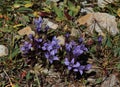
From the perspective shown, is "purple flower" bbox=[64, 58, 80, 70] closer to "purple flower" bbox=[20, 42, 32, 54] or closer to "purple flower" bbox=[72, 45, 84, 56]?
"purple flower" bbox=[72, 45, 84, 56]

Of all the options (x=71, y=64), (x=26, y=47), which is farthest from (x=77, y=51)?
(x=26, y=47)

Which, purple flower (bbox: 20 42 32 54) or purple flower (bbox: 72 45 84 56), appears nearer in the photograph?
purple flower (bbox: 72 45 84 56)

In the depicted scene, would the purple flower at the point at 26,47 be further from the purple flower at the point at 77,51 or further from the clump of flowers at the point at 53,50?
the purple flower at the point at 77,51

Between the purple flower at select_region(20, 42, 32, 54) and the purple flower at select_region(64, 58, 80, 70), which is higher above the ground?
the purple flower at select_region(20, 42, 32, 54)

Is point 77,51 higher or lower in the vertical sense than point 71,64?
higher

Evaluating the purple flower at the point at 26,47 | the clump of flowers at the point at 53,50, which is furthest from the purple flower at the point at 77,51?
the purple flower at the point at 26,47

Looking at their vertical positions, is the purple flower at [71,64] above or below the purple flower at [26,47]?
below

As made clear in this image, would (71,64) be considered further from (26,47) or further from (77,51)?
(26,47)

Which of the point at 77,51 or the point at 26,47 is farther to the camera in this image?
the point at 26,47

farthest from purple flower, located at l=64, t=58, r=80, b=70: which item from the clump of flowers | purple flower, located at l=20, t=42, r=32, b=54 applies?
purple flower, located at l=20, t=42, r=32, b=54

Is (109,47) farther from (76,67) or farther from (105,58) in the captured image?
(76,67)
